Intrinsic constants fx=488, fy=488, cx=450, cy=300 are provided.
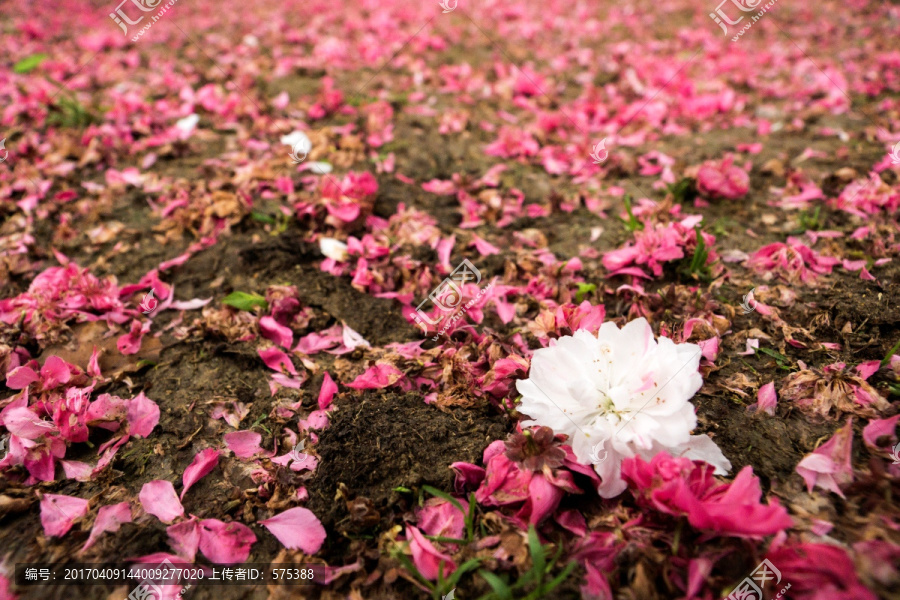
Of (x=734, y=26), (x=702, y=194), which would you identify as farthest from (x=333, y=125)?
(x=734, y=26)

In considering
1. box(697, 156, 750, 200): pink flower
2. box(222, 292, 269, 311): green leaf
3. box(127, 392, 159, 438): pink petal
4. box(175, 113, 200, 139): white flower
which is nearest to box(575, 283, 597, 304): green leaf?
box(697, 156, 750, 200): pink flower

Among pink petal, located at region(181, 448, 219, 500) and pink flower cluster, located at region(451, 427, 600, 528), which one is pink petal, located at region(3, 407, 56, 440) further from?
pink flower cluster, located at region(451, 427, 600, 528)

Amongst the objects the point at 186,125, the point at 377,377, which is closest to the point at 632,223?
the point at 377,377

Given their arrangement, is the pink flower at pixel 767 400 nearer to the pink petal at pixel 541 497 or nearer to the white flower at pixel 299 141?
the pink petal at pixel 541 497

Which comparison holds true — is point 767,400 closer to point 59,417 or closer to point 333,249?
point 333,249

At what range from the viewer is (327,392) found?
195cm

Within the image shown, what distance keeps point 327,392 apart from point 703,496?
1.34 m

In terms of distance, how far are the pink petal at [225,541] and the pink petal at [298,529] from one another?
65 mm

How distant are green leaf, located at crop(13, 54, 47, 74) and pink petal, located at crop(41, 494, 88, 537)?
197 inches

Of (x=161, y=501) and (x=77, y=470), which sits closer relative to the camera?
(x=161, y=501)

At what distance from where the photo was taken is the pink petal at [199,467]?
1.69 m

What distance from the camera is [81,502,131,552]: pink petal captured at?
151 centimetres

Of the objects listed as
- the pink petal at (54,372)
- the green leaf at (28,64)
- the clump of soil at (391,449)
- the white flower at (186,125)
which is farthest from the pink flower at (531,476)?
the green leaf at (28,64)

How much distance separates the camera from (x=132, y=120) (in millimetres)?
3822
